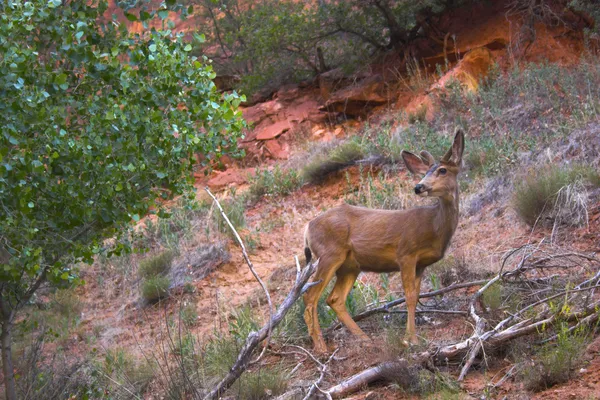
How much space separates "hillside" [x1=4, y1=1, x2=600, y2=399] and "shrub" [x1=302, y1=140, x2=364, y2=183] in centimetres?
4

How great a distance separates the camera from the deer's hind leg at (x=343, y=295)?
7137mm

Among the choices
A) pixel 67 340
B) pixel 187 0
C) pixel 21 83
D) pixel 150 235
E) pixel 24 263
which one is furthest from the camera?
pixel 187 0

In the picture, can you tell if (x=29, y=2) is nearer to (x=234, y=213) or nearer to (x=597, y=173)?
(x=597, y=173)

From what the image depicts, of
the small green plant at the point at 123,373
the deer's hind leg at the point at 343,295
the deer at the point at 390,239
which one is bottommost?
the small green plant at the point at 123,373

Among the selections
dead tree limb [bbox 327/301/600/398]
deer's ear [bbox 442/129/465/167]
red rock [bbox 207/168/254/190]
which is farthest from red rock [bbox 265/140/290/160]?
dead tree limb [bbox 327/301/600/398]

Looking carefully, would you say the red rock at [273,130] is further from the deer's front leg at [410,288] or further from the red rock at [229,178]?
the deer's front leg at [410,288]

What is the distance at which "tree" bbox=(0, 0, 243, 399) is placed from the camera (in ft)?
19.2

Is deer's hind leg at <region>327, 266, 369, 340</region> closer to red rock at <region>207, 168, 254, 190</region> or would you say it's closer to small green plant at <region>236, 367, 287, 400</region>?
small green plant at <region>236, 367, 287, 400</region>

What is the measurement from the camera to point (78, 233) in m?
6.93

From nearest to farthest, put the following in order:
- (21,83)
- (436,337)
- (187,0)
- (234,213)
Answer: (21,83) < (436,337) < (234,213) < (187,0)

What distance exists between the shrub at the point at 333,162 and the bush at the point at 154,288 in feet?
12.3

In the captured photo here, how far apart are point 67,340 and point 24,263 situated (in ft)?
19.5

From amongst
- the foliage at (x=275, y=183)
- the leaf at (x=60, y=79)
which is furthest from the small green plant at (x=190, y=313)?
the leaf at (x=60, y=79)

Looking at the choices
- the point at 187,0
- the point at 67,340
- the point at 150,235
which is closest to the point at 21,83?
the point at 67,340
